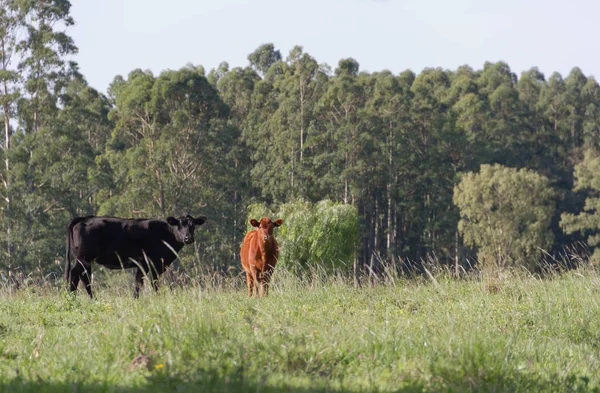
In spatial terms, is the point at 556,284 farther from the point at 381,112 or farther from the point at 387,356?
the point at 381,112

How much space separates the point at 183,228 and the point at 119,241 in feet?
→ 3.68

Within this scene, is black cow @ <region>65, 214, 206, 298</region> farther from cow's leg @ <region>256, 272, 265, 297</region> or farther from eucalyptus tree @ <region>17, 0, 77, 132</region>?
eucalyptus tree @ <region>17, 0, 77, 132</region>

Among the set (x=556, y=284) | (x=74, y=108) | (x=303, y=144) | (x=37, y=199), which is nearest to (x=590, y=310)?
(x=556, y=284)

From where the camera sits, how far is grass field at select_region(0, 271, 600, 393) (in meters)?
6.42

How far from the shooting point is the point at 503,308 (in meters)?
10.7

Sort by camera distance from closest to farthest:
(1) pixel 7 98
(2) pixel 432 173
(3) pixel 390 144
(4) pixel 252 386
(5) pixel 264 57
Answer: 1. (4) pixel 252 386
2. (1) pixel 7 98
3. (3) pixel 390 144
4. (2) pixel 432 173
5. (5) pixel 264 57

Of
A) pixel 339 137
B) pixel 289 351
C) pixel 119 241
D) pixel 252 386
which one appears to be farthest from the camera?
pixel 339 137

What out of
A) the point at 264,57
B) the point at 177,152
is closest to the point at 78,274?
the point at 177,152

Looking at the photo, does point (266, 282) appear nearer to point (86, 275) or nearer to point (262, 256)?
point (262, 256)

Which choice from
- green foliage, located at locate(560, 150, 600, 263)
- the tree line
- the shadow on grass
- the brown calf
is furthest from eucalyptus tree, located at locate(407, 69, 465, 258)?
the shadow on grass

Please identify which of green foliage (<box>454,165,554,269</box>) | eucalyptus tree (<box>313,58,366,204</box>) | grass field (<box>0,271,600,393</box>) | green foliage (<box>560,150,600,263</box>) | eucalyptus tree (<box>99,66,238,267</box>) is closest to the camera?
grass field (<box>0,271,600,393</box>)

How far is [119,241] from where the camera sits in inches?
558

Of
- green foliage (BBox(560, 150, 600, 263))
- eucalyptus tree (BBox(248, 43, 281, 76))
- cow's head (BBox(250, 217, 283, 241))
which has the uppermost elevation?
eucalyptus tree (BBox(248, 43, 281, 76))

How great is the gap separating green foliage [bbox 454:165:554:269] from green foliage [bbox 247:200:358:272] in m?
18.0
